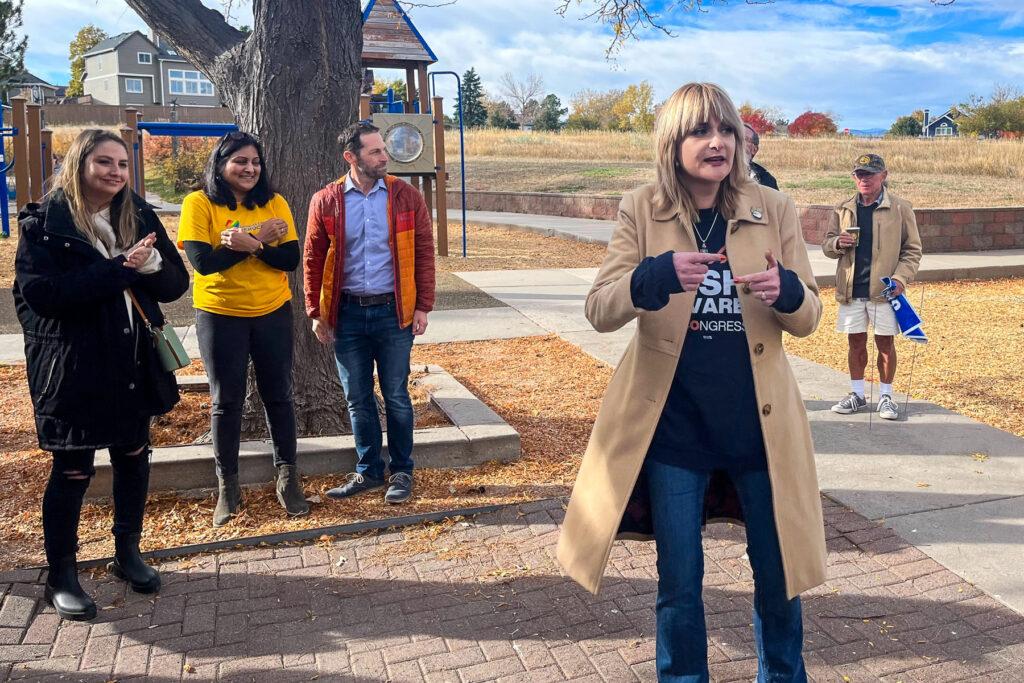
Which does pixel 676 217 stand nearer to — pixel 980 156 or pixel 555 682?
pixel 555 682

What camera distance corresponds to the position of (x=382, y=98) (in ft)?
51.1

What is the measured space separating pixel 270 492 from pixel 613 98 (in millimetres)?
83084

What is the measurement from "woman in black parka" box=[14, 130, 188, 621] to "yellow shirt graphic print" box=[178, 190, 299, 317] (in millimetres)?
526

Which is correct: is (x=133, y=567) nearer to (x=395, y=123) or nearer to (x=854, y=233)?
(x=854, y=233)

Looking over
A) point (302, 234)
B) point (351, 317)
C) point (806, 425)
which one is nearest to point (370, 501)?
point (351, 317)

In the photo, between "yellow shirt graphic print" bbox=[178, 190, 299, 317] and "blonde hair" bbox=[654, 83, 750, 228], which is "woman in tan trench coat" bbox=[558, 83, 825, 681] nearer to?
"blonde hair" bbox=[654, 83, 750, 228]

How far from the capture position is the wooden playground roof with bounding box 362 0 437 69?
14.1 metres

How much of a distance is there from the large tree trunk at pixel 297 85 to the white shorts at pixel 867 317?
3.37 m

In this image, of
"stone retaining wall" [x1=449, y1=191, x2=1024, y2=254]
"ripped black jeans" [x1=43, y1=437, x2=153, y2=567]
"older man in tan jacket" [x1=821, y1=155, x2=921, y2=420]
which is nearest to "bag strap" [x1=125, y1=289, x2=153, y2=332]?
"ripped black jeans" [x1=43, y1=437, x2=153, y2=567]

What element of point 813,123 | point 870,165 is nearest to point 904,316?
point 870,165

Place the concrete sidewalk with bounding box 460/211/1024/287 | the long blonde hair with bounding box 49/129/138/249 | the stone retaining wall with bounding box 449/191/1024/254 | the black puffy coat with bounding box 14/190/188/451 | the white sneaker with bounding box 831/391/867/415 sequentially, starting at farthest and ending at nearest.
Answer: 1. the stone retaining wall with bounding box 449/191/1024/254
2. the concrete sidewalk with bounding box 460/211/1024/287
3. the white sneaker with bounding box 831/391/867/415
4. the long blonde hair with bounding box 49/129/138/249
5. the black puffy coat with bounding box 14/190/188/451

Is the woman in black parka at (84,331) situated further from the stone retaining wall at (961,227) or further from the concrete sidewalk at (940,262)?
the stone retaining wall at (961,227)

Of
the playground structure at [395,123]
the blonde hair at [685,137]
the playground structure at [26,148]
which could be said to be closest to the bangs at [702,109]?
the blonde hair at [685,137]

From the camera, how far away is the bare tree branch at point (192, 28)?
550cm
